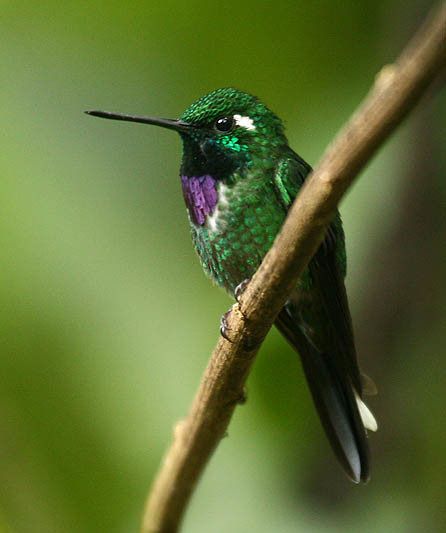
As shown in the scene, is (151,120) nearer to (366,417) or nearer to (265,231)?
(265,231)

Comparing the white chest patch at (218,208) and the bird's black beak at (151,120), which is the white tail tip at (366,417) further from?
the bird's black beak at (151,120)

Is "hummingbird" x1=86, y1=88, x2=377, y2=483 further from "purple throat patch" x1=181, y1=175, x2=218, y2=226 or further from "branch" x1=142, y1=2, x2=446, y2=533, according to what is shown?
"branch" x1=142, y1=2, x2=446, y2=533

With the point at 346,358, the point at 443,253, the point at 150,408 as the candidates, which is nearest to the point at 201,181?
the point at 346,358

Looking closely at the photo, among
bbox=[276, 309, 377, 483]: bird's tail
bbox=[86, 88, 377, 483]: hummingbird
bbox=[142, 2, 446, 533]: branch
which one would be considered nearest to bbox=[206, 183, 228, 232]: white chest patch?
bbox=[86, 88, 377, 483]: hummingbird

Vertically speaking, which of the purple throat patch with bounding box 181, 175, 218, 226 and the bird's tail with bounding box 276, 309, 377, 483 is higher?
the purple throat patch with bounding box 181, 175, 218, 226

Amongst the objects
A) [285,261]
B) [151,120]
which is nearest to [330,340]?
[151,120]

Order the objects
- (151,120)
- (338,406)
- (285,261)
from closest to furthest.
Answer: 1. (285,261)
2. (151,120)
3. (338,406)
